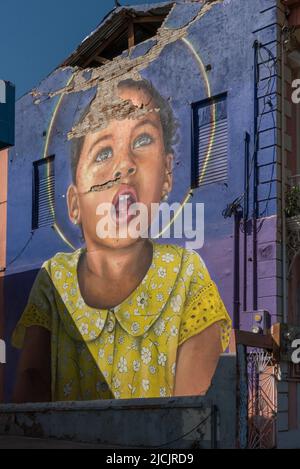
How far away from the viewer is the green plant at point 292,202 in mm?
15586

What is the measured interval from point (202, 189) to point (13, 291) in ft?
22.4

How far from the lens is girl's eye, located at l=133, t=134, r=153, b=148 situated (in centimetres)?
1838

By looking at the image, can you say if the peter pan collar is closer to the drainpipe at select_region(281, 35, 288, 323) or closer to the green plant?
the drainpipe at select_region(281, 35, 288, 323)

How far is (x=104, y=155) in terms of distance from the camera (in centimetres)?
1927

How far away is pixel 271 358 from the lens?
1472cm

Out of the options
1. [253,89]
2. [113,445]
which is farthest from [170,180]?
[113,445]

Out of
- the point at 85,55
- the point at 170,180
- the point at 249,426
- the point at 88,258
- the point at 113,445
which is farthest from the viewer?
the point at 85,55

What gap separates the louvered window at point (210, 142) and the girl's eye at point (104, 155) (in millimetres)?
2527

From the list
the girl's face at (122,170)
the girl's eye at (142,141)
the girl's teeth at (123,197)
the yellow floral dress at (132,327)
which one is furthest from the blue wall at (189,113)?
the girl's teeth at (123,197)

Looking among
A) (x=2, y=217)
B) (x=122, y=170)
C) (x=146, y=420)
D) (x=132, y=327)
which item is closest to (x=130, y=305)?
(x=132, y=327)

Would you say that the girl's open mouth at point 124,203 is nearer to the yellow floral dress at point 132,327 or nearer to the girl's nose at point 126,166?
the girl's nose at point 126,166

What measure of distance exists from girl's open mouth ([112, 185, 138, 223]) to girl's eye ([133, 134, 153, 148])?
102 centimetres

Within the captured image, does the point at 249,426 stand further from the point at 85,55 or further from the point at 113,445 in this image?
the point at 85,55

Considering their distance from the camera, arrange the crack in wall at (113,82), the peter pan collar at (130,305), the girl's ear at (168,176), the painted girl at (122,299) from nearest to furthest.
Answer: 1. the painted girl at (122,299)
2. the peter pan collar at (130,305)
3. the girl's ear at (168,176)
4. the crack in wall at (113,82)
